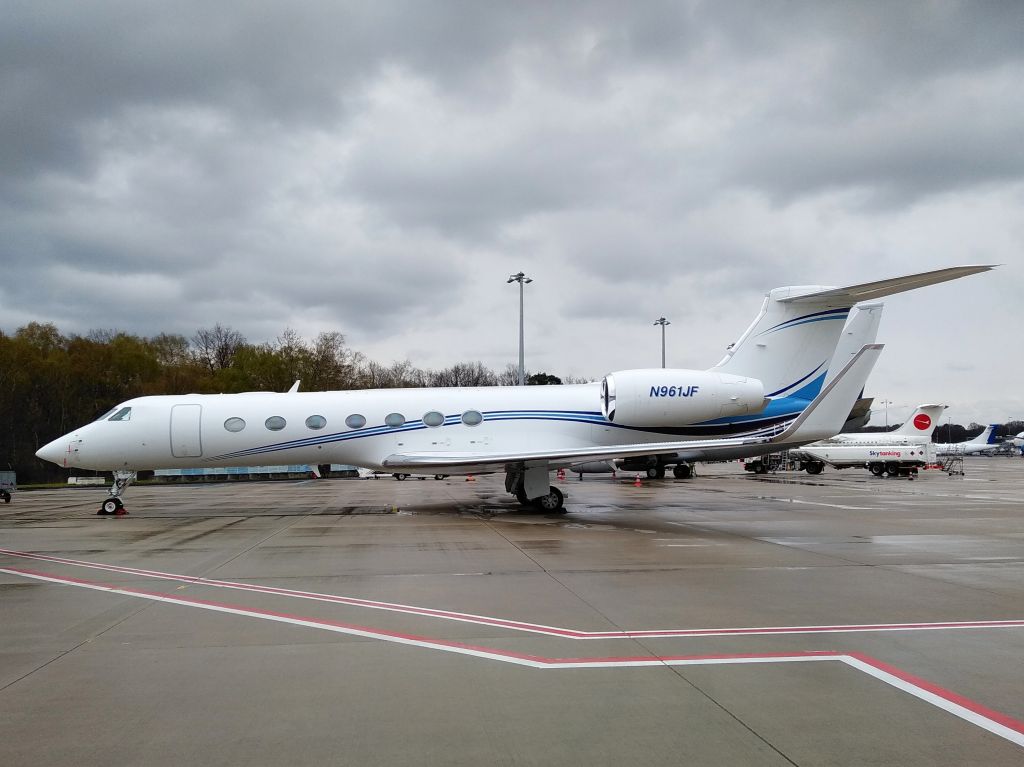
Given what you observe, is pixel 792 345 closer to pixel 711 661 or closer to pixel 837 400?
pixel 837 400

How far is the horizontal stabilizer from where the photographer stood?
13.2m

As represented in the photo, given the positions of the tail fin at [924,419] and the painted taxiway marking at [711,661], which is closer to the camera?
the painted taxiway marking at [711,661]

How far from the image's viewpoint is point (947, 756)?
370 cm

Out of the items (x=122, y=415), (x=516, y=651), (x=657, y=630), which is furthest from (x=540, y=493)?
(x=516, y=651)

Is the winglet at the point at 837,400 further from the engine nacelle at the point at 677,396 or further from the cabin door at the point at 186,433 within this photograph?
the cabin door at the point at 186,433

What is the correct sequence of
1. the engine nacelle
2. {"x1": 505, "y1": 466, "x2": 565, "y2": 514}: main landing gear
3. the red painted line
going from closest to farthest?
the red painted line, the engine nacelle, {"x1": 505, "y1": 466, "x2": 565, "y2": 514}: main landing gear

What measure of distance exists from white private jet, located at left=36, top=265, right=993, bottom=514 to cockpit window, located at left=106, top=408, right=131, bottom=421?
30 mm

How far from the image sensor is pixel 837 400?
1400cm

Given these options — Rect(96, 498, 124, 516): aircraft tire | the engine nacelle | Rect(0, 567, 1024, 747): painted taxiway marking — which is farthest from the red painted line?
Rect(96, 498, 124, 516): aircraft tire

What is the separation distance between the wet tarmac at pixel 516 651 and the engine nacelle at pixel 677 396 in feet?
15.7

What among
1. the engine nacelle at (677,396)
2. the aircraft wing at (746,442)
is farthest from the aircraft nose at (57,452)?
the engine nacelle at (677,396)

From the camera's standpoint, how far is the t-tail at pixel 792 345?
17.3m

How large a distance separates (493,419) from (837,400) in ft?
25.4

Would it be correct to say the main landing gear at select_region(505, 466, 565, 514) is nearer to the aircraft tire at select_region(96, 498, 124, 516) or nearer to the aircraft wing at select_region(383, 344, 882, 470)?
the aircraft wing at select_region(383, 344, 882, 470)
